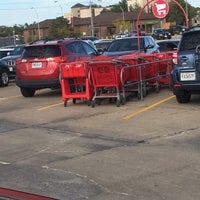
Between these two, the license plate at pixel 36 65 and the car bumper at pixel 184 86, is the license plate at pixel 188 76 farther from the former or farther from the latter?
the license plate at pixel 36 65

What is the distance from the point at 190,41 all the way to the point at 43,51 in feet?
16.1

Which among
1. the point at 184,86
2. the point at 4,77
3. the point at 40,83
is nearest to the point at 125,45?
the point at 40,83

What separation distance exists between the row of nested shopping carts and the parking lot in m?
0.32

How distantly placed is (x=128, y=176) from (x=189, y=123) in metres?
3.42

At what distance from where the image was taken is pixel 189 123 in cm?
880

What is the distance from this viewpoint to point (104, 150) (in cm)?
714

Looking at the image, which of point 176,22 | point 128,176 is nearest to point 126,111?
point 128,176

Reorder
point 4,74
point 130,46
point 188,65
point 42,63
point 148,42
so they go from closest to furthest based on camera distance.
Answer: point 188,65, point 42,63, point 130,46, point 148,42, point 4,74

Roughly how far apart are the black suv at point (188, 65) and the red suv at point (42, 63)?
4.07 m

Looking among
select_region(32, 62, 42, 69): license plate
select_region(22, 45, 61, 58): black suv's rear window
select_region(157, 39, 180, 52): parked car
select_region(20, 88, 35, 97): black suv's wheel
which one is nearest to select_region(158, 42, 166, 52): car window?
select_region(157, 39, 180, 52): parked car

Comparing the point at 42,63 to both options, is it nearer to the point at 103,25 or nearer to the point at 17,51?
the point at 17,51

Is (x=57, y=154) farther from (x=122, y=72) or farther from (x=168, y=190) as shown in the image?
(x=122, y=72)

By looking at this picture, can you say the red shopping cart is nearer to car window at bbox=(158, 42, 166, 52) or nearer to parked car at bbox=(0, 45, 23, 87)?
car window at bbox=(158, 42, 166, 52)

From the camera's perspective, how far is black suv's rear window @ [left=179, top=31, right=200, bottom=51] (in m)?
10.3
